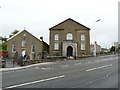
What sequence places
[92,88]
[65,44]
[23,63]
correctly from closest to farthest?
1. [92,88]
2. [23,63]
3. [65,44]

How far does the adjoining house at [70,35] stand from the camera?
79125mm

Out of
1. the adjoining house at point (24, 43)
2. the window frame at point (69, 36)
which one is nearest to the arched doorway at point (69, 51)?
the window frame at point (69, 36)

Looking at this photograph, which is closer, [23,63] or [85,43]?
[23,63]

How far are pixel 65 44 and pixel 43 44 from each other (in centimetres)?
710

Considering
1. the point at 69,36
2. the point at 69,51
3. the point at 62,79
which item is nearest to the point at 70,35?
the point at 69,36

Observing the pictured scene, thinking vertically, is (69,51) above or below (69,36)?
below

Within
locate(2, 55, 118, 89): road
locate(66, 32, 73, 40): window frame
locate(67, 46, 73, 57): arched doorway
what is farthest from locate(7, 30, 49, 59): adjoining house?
locate(2, 55, 118, 89): road

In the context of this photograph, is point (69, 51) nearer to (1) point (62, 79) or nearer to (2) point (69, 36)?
(2) point (69, 36)

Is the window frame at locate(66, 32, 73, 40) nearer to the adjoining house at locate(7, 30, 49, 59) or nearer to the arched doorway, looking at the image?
the arched doorway

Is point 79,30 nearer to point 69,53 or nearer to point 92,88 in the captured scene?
point 69,53

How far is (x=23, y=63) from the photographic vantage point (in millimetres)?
39312

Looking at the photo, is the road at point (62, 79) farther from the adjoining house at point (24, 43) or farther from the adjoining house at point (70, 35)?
the adjoining house at point (70, 35)

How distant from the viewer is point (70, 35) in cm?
7969

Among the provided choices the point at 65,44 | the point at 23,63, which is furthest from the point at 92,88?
the point at 65,44
